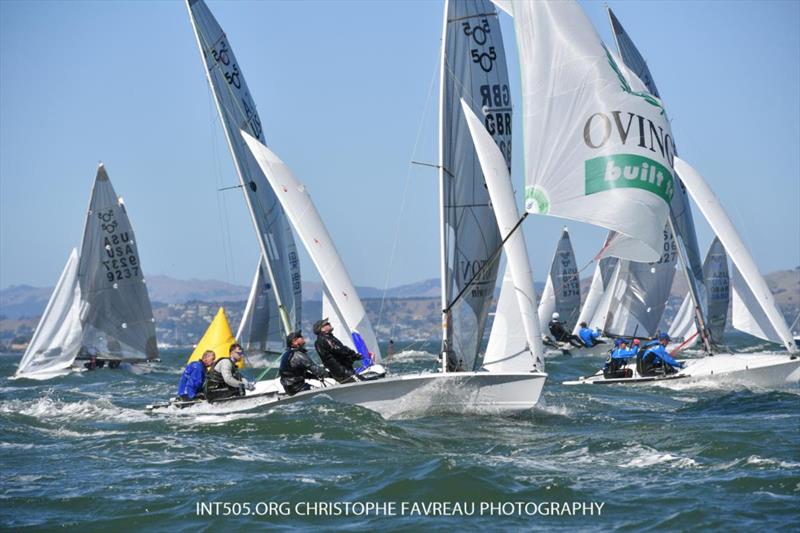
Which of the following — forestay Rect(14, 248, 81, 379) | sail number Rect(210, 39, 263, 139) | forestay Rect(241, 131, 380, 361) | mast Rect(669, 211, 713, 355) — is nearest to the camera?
forestay Rect(241, 131, 380, 361)

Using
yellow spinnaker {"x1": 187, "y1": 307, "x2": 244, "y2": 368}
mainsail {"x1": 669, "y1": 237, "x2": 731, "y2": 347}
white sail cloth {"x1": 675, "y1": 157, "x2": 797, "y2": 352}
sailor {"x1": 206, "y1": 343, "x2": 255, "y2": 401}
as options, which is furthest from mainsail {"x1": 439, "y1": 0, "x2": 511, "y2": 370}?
mainsail {"x1": 669, "y1": 237, "x2": 731, "y2": 347}

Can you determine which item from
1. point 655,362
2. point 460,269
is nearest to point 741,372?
point 655,362

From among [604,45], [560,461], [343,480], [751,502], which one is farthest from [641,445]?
[604,45]

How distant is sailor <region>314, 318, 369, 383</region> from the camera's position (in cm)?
1569

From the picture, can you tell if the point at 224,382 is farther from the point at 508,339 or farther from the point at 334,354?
the point at 508,339

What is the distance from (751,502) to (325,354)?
6.54 meters

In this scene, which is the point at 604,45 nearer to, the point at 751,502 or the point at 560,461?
the point at 560,461

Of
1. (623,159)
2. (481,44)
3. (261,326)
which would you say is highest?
(481,44)

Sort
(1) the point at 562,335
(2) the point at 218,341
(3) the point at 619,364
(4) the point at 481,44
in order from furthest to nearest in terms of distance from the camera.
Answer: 1. (1) the point at 562,335
2. (3) the point at 619,364
3. (2) the point at 218,341
4. (4) the point at 481,44

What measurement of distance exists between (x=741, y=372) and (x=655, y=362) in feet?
5.22

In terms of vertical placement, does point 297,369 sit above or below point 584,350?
above

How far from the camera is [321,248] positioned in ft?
62.1

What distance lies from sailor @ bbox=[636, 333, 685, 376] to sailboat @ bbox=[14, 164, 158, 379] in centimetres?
1491

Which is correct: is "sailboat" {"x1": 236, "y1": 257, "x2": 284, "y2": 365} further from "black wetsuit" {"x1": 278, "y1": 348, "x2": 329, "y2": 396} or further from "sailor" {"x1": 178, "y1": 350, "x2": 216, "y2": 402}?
"black wetsuit" {"x1": 278, "y1": 348, "x2": 329, "y2": 396}
